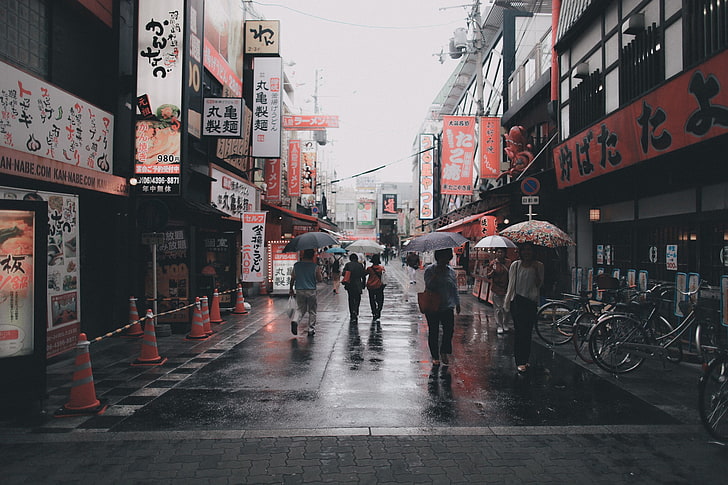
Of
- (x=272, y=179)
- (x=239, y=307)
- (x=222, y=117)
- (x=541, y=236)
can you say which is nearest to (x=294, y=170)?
(x=272, y=179)

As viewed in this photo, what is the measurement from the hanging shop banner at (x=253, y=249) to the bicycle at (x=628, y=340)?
9.79 meters

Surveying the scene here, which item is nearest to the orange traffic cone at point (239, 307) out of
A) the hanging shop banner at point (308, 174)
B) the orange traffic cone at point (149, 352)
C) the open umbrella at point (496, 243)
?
the orange traffic cone at point (149, 352)

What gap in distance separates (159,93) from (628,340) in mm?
10332

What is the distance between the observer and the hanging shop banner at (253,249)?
14719 millimetres

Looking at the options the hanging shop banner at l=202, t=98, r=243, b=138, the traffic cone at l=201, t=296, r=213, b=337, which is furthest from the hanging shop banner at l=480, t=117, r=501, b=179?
the traffic cone at l=201, t=296, r=213, b=337

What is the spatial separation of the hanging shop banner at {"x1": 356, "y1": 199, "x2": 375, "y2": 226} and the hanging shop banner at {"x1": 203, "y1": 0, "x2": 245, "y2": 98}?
80.2 m

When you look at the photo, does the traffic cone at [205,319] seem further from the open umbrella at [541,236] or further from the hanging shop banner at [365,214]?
the hanging shop banner at [365,214]

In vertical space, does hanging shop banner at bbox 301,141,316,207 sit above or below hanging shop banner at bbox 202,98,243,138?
above

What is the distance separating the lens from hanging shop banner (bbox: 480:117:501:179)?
21781 mm

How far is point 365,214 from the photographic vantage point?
323ft

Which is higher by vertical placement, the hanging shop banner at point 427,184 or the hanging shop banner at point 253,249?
the hanging shop banner at point 427,184

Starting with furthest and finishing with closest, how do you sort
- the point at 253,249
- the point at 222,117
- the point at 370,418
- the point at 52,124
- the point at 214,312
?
the point at 253,249 → the point at 222,117 → the point at 214,312 → the point at 52,124 → the point at 370,418

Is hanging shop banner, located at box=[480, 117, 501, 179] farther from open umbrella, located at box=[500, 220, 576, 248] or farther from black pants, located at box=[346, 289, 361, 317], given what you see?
black pants, located at box=[346, 289, 361, 317]

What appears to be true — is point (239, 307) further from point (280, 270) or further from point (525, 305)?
point (525, 305)
